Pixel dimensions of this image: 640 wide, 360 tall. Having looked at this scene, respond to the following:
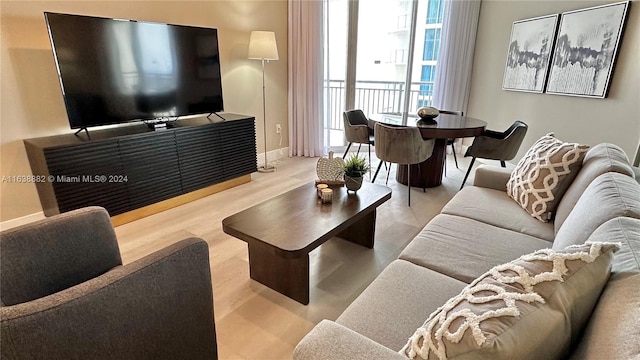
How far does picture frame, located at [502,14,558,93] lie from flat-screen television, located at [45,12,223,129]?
3.56 metres

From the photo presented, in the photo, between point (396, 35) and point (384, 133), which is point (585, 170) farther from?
point (396, 35)

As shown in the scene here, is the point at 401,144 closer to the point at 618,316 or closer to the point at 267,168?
the point at 267,168

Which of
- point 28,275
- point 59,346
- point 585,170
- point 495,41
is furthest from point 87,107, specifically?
point 495,41

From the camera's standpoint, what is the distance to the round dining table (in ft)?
10.5

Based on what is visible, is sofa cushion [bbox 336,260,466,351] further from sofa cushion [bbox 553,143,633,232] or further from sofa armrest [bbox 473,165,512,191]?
sofa armrest [bbox 473,165,512,191]

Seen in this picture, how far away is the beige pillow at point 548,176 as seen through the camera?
6.36 feet

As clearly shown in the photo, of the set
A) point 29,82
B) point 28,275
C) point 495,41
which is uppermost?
point 495,41

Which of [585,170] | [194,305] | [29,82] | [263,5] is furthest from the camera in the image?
[263,5]

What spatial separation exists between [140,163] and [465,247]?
8.30 ft

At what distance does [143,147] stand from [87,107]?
1.57 ft

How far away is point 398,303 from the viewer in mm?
1238

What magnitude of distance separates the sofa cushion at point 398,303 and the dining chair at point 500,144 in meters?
2.47

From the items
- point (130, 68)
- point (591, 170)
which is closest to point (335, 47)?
point (130, 68)

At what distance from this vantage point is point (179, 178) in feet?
10.3
